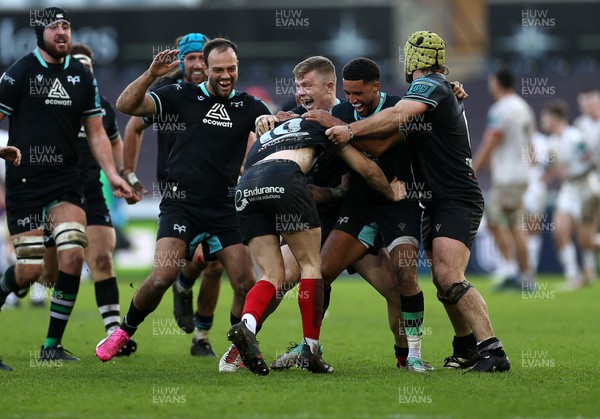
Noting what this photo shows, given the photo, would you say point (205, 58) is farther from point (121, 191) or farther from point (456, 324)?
point (456, 324)

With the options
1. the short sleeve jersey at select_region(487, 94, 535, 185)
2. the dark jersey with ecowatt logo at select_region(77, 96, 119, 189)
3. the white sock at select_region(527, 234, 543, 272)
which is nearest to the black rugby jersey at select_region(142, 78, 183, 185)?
the dark jersey with ecowatt logo at select_region(77, 96, 119, 189)

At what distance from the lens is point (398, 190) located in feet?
26.6

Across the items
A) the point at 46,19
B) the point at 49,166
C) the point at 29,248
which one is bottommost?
the point at 29,248

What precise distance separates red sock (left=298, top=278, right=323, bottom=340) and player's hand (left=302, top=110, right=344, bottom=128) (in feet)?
3.67

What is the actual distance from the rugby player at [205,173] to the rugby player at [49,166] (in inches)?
29.8

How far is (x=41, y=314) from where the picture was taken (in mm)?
14055

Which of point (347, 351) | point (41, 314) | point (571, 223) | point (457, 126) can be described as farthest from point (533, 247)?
point (457, 126)

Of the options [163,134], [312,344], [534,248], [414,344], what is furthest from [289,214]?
[534,248]

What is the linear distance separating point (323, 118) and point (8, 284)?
3.16 meters

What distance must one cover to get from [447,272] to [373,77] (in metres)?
1.51

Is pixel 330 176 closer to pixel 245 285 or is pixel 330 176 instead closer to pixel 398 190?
pixel 398 190

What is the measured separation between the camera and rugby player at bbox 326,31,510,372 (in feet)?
25.3

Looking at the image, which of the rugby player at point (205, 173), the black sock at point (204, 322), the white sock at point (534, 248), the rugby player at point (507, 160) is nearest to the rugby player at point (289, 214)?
the rugby player at point (205, 173)

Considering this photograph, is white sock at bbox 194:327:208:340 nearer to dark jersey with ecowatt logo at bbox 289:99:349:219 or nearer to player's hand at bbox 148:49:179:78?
dark jersey with ecowatt logo at bbox 289:99:349:219
